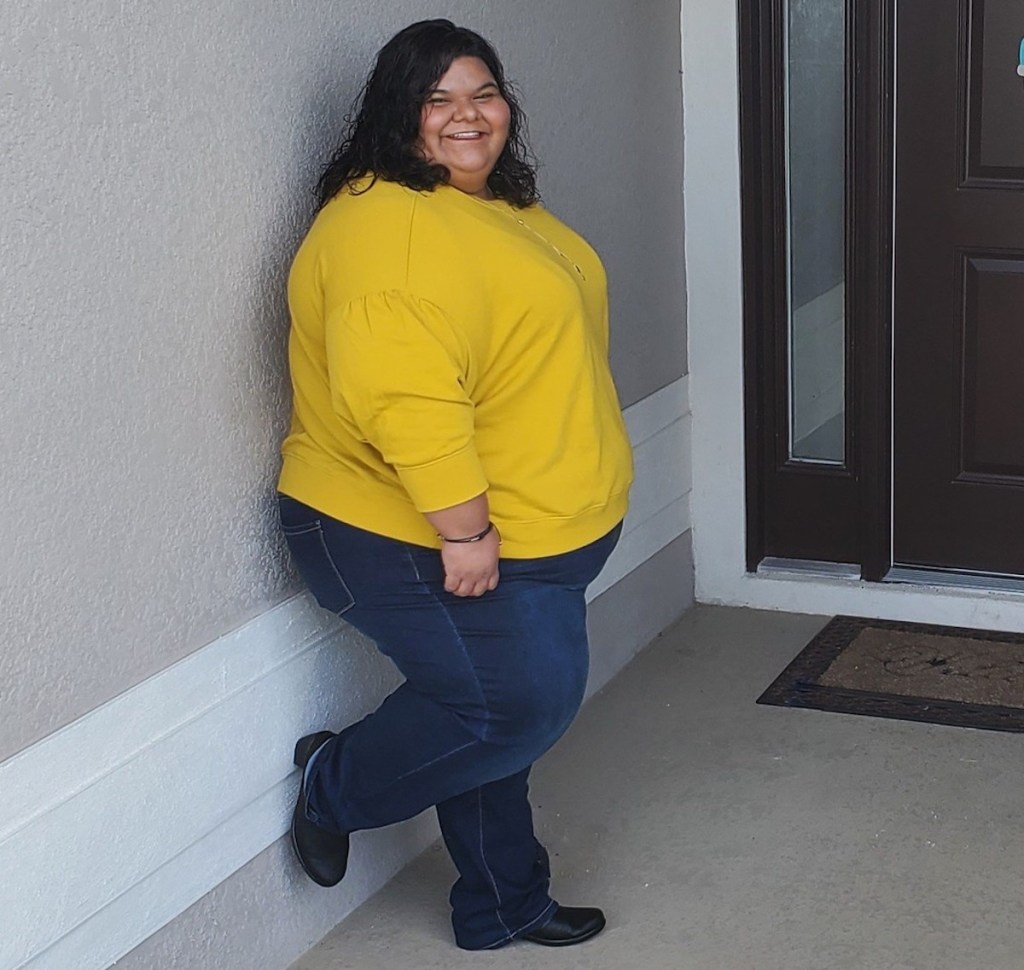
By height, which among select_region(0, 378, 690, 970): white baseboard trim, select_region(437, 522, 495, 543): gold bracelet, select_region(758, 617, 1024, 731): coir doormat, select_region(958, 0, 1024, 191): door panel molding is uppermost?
select_region(958, 0, 1024, 191): door panel molding

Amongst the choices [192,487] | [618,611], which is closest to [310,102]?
[192,487]

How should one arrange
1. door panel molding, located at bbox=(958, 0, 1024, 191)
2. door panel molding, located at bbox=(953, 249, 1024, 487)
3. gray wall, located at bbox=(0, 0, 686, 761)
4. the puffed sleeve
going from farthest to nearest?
door panel molding, located at bbox=(953, 249, 1024, 487) < door panel molding, located at bbox=(958, 0, 1024, 191) < the puffed sleeve < gray wall, located at bbox=(0, 0, 686, 761)

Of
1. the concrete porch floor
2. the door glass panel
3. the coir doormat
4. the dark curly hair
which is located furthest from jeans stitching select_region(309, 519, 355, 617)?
the door glass panel

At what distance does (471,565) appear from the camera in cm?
216

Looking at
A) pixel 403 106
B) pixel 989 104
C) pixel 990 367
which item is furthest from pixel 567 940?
pixel 989 104

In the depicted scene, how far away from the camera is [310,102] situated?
7.66 feet

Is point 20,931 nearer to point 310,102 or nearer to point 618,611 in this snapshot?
point 310,102

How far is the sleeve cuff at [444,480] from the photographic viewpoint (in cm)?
206

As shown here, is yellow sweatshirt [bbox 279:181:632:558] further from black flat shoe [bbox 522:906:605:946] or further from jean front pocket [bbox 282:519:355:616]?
black flat shoe [bbox 522:906:605:946]

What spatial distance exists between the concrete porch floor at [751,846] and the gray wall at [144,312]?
70 centimetres

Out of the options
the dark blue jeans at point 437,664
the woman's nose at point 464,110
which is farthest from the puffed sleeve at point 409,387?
the woman's nose at point 464,110

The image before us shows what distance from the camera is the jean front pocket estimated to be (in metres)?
2.26

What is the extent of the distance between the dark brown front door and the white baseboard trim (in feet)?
4.92

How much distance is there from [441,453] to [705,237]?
5.76 ft
